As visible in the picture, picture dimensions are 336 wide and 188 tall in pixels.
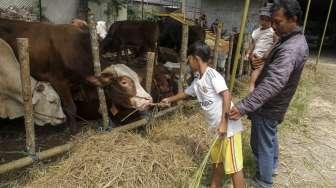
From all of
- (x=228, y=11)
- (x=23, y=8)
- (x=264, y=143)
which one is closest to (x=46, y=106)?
(x=264, y=143)

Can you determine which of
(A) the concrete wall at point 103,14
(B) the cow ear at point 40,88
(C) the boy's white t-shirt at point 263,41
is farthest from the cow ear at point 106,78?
(A) the concrete wall at point 103,14

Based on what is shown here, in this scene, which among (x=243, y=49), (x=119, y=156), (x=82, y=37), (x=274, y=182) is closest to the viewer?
(x=119, y=156)

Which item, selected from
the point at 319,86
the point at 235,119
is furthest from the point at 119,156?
the point at 319,86

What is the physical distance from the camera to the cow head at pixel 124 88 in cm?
453

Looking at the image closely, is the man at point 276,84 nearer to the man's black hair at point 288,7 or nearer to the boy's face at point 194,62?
the man's black hair at point 288,7

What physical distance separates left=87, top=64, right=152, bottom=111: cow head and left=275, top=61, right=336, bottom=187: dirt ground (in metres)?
1.74

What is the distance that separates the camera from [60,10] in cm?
→ 1269

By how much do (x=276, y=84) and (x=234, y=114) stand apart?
16.3 inches

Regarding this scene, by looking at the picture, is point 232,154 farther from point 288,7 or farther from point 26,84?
point 26,84

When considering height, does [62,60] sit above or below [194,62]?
below

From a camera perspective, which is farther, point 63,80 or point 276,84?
point 63,80

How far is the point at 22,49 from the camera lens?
3.45 m

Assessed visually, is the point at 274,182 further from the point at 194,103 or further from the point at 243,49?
the point at 243,49

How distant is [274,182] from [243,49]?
15.3ft
